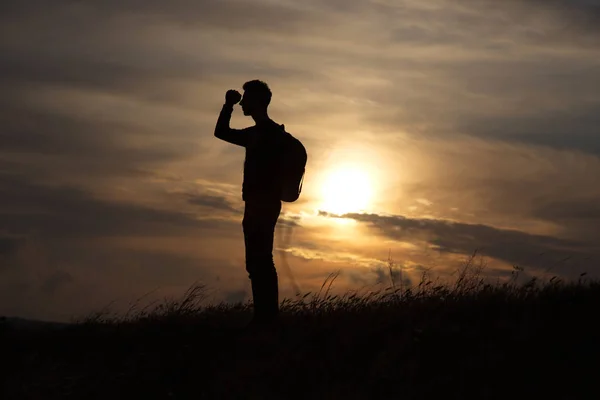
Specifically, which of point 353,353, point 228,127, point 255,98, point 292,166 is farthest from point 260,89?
point 353,353

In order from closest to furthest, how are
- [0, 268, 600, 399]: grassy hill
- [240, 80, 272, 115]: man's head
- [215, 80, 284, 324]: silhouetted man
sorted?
[0, 268, 600, 399]: grassy hill < [215, 80, 284, 324]: silhouetted man < [240, 80, 272, 115]: man's head

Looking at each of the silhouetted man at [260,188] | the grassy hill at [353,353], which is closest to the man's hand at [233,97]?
the silhouetted man at [260,188]

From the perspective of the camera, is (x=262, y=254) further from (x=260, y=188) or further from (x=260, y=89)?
(x=260, y=89)

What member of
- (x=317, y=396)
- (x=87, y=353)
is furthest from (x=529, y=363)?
(x=87, y=353)

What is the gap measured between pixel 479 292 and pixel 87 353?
5.19 meters

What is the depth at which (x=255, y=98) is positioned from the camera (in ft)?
34.8

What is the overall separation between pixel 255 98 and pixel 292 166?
1.05m

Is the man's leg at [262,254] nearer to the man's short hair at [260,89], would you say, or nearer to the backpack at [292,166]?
the backpack at [292,166]

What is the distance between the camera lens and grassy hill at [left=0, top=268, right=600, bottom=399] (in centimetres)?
756

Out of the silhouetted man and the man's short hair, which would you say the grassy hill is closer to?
the silhouetted man

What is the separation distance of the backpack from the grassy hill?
1.70 metres

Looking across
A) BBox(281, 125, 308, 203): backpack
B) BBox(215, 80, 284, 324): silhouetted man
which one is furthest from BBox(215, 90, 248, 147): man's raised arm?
BBox(281, 125, 308, 203): backpack

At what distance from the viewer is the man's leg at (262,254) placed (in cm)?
1050

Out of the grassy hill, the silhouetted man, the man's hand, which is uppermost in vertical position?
the man's hand
